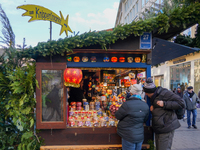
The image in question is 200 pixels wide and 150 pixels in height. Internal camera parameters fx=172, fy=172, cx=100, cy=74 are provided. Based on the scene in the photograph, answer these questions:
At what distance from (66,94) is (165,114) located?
235 centimetres

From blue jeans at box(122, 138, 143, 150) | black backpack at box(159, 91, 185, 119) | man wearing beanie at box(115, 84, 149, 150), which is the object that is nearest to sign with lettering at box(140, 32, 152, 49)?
black backpack at box(159, 91, 185, 119)

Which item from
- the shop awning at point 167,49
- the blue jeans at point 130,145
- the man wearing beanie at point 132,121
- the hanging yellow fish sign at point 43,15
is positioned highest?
the hanging yellow fish sign at point 43,15

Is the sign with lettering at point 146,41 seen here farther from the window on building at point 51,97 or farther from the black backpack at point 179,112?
the window on building at point 51,97

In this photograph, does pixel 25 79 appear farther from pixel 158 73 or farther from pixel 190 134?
pixel 158 73

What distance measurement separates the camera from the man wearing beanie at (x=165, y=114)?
126 inches

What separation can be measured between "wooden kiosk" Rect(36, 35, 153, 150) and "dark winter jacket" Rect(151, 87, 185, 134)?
48.3 inches

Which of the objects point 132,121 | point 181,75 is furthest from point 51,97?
point 181,75

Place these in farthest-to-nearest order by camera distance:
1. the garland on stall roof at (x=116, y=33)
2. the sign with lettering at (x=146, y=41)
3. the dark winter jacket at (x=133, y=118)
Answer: the sign with lettering at (x=146, y=41) → the garland on stall roof at (x=116, y=33) → the dark winter jacket at (x=133, y=118)

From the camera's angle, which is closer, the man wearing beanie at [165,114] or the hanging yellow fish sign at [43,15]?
the man wearing beanie at [165,114]

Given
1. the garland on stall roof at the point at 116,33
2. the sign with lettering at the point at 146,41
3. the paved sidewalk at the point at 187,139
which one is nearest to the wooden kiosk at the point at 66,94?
the sign with lettering at the point at 146,41

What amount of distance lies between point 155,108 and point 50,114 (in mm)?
2518

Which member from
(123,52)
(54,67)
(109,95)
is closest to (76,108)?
(109,95)

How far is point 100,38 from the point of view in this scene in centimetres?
396

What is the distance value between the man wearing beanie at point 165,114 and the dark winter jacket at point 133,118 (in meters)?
0.34
